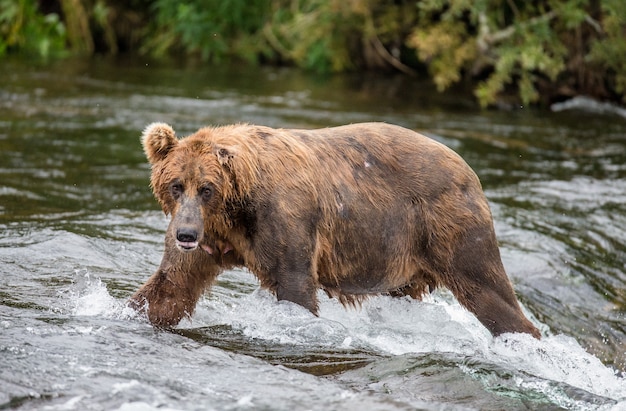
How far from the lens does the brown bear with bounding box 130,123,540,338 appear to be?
204 inches

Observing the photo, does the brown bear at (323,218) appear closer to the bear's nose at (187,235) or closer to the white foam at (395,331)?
the bear's nose at (187,235)

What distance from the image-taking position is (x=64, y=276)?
6.57 metres

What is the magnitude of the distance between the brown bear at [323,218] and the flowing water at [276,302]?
0.75 ft

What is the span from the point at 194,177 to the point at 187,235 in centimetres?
33

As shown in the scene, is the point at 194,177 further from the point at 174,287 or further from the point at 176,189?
the point at 174,287

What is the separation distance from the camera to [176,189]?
16.8ft

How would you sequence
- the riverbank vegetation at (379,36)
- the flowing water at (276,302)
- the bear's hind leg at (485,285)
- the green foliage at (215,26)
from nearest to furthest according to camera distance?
the flowing water at (276,302) < the bear's hind leg at (485,285) < the riverbank vegetation at (379,36) < the green foliage at (215,26)

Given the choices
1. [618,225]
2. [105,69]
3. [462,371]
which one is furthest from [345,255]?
[105,69]

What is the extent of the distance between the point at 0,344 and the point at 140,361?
69cm

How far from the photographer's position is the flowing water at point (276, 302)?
4680 mm

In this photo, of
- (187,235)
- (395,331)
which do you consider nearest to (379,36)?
(395,331)

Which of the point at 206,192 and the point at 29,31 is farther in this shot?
the point at 29,31

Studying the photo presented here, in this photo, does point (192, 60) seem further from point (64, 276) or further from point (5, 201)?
point (64, 276)

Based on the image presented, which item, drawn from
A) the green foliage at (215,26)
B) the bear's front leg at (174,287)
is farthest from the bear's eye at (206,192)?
the green foliage at (215,26)
